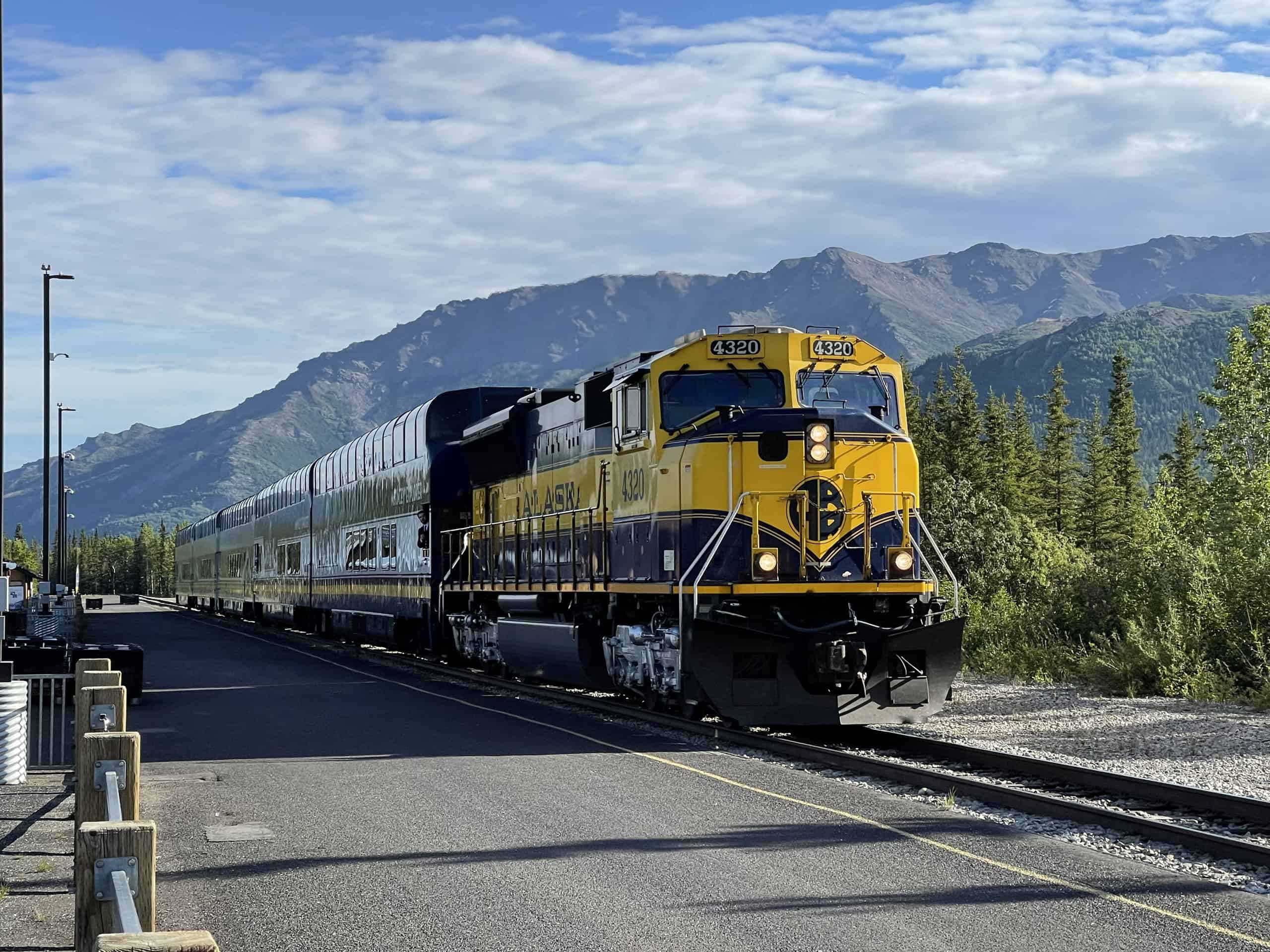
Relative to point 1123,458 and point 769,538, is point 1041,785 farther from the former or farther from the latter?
point 1123,458

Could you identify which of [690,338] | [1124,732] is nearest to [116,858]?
[690,338]

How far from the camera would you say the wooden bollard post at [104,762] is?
20.5ft

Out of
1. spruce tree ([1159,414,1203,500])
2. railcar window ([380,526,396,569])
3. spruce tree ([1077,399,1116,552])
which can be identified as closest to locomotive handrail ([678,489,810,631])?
railcar window ([380,526,396,569])

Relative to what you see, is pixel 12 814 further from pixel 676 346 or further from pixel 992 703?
pixel 992 703

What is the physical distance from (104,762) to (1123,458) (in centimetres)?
9412

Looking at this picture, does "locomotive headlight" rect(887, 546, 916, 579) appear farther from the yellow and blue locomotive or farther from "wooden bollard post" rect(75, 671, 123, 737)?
"wooden bollard post" rect(75, 671, 123, 737)

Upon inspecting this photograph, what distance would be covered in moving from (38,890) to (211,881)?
3.22 feet

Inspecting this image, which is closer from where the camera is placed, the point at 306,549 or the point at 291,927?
the point at 291,927

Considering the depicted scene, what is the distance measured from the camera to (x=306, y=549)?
130 ft

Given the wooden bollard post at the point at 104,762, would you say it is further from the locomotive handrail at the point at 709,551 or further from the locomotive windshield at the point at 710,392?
the locomotive windshield at the point at 710,392

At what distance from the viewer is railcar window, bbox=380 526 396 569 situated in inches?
1133

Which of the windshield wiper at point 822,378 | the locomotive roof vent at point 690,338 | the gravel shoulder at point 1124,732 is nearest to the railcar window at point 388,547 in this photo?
the gravel shoulder at point 1124,732

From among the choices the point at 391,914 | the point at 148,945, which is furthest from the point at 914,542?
the point at 148,945

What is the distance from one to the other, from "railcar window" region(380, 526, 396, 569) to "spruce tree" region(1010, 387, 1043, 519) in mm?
60802
